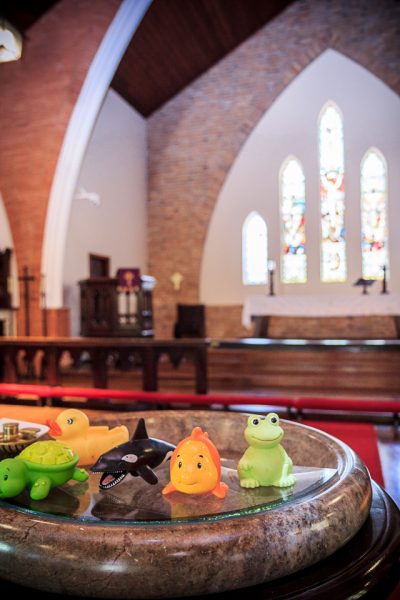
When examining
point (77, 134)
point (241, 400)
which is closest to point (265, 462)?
point (241, 400)

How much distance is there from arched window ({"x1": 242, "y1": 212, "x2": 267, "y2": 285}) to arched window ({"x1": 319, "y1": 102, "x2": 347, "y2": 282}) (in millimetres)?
1288

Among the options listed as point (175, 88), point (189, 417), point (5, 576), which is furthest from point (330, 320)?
point (5, 576)

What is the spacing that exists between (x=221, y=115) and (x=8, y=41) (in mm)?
7597

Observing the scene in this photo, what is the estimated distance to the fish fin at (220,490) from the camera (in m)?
1.05

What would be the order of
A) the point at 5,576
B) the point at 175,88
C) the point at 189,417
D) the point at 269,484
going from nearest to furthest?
the point at 5,576
the point at 269,484
the point at 189,417
the point at 175,88

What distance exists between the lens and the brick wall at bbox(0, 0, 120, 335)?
7.45 meters

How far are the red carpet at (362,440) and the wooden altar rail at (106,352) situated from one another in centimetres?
172

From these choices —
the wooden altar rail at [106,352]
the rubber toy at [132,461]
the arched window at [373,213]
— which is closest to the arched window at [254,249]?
the arched window at [373,213]

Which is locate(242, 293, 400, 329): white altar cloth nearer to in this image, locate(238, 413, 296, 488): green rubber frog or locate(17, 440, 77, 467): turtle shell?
locate(238, 413, 296, 488): green rubber frog

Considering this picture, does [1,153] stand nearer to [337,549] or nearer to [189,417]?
[189,417]

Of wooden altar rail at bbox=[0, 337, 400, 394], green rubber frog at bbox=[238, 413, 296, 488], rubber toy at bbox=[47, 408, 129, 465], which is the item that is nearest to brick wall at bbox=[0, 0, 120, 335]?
wooden altar rail at bbox=[0, 337, 400, 394]

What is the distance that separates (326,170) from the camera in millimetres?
11336

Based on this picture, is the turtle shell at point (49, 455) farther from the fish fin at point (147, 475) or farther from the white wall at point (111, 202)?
the white wall at point (111, 202)

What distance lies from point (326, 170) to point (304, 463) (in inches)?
426
